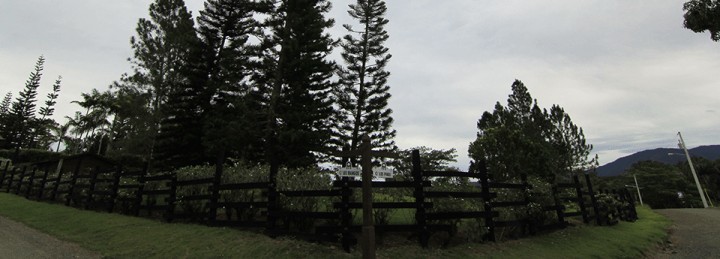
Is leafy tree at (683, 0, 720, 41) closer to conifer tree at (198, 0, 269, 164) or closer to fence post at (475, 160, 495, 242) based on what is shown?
fence post at (475, 160, 495, 242)

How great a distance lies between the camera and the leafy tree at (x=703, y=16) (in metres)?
7.80

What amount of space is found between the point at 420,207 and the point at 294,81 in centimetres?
1612

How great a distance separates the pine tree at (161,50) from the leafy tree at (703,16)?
25287 mm

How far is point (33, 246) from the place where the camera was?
824 centimetres

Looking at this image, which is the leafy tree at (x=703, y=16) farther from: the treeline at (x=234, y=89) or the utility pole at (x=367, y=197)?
the treeline at (x=234, y=89)

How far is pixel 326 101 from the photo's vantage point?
24.8m

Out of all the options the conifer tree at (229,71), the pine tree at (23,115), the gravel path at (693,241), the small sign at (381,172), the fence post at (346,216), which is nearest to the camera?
the small sign at (381,172)

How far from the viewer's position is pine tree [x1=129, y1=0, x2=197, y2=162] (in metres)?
26.1

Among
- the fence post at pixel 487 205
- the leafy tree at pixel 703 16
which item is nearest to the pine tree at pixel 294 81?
the fence post at pixel 487 205

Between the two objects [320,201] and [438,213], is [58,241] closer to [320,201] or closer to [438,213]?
[320,201]

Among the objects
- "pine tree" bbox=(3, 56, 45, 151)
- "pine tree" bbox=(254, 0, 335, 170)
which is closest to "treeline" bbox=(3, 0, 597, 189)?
"pine tree" bbox=(254, 0, 335, 170)

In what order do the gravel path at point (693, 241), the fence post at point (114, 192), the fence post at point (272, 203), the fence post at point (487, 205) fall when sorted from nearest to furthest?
the fence post at point (272, 203) < the fence post at point (487, 205) < the gravel path at point (693, 241) < the fence post at point (114, 192)

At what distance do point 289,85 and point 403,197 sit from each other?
51.5ft

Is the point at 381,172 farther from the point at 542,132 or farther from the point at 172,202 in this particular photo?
the point at 542,132
